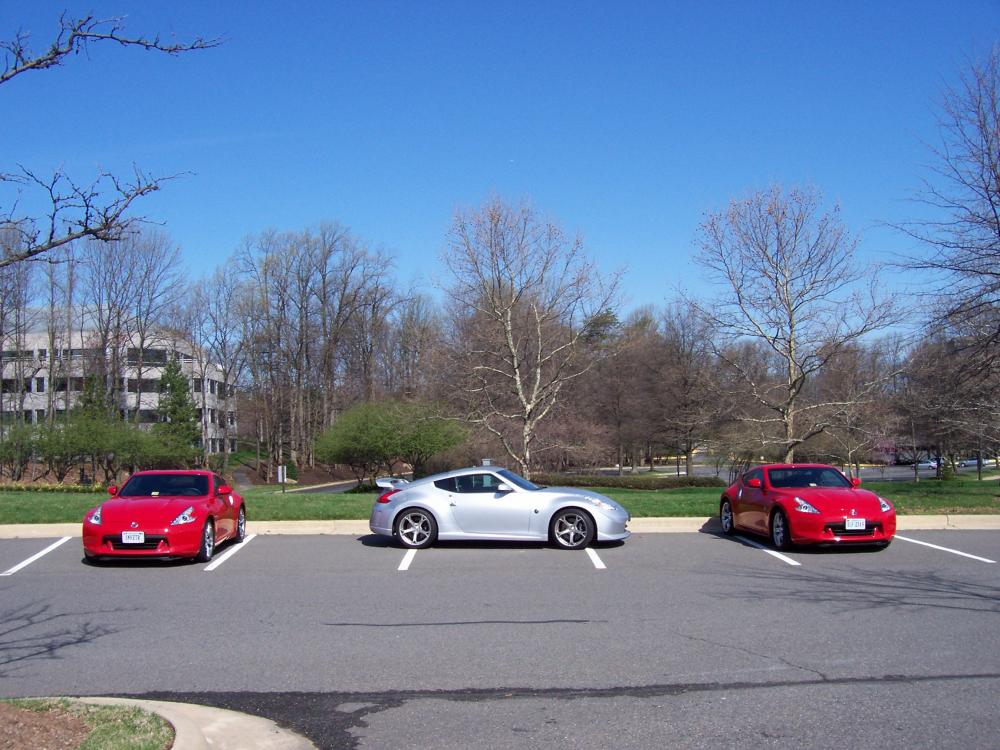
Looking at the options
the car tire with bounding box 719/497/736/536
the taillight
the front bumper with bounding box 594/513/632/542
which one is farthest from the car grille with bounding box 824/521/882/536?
the taillight

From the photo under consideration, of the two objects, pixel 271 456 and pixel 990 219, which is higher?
pixel 990 219

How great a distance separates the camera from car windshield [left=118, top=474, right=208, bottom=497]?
12492mm

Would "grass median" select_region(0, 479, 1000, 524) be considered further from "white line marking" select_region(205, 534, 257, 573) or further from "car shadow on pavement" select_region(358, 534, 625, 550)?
"car shadow on pavement" select_region(358, 534, 625, 550)

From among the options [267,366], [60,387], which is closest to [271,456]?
[267,366]

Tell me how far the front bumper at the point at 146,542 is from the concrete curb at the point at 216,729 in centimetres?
592

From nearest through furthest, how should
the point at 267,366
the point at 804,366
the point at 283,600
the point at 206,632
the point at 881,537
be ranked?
1. the point at 206,632
2. the point at 283,600
3. the point at 881,537
4. the point at 804,366
5. the point at 267,366

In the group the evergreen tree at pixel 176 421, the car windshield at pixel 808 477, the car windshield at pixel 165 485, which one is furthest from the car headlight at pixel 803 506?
the evergreen tree at pixel 176 421

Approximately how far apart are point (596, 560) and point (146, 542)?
615cm

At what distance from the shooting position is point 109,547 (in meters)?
11.2

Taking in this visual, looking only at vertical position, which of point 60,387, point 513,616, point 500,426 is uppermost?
point 60,387

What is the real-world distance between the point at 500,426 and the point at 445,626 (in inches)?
1017

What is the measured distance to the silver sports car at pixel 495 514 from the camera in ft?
41.4

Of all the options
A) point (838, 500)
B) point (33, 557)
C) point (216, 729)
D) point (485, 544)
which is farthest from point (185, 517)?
point (838, 500)

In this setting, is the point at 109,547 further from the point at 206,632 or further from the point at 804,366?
the point at 804,366
